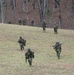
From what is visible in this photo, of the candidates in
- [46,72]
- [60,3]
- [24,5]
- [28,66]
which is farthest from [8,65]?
[24,5]

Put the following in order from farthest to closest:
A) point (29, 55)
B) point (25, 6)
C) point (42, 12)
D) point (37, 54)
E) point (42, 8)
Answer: point (25, 6), point (42, 8), point (42, 12), point (37, 54), point (29, 55)

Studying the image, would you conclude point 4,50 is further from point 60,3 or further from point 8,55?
point 60,3

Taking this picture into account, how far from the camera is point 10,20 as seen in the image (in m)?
72.4

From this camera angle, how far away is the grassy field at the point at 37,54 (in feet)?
72.9

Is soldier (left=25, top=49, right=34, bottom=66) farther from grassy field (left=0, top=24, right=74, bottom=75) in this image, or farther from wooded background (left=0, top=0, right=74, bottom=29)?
wooded background (left=0, top=0, right=74, bottom=29)

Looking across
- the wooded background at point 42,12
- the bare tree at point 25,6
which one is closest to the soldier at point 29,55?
the wooded background at point 42,12

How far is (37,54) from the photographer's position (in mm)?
29234

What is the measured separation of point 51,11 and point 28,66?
42702 millimetres

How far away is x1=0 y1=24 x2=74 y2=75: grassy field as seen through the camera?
22.2m

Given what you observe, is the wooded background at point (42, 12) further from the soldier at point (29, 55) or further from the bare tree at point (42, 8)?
the soldier at point (29, 55)

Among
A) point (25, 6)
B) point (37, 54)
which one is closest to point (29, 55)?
point (37, 54)

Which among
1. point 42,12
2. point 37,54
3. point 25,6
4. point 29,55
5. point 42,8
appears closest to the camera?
point 29,55

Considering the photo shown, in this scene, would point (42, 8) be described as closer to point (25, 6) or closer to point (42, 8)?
point (42, 8)

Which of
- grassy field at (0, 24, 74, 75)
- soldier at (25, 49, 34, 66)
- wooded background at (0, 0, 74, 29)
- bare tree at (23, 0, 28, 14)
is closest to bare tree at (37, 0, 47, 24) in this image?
wooded background at (0, 0, 74, 29)
